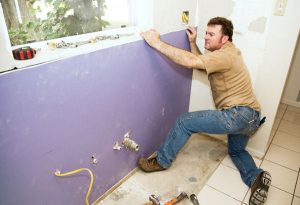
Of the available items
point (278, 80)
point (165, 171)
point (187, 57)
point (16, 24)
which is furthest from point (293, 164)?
point (16, 24)

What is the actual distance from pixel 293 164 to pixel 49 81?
1.87m

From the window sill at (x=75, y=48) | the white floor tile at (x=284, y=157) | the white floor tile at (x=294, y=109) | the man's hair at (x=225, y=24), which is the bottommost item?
the white floor tile at (x=284, y=157)

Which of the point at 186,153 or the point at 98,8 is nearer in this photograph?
the point at 98,8

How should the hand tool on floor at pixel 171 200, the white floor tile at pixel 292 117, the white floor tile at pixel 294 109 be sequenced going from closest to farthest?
the hand tool on floor at pixel 171 200, the white floor tile at pixel 292 117, the white floor tile at pixel 294 109

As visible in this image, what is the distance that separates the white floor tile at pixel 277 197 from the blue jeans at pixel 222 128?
0.14 metres

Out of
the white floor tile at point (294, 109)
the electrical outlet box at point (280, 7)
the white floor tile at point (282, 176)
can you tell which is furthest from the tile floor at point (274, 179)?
the electrical outlet box at point (280, 7)

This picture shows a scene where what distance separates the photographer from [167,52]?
1.46 metres

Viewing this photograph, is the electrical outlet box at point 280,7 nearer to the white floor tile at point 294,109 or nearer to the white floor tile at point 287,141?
the white floor tile at point 287,141

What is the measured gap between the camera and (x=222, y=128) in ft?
5.10

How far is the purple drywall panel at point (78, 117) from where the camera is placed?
3.20ft

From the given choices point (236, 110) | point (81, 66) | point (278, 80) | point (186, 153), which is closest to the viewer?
point (81, 66)

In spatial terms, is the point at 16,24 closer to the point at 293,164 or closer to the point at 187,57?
the point at 187,57

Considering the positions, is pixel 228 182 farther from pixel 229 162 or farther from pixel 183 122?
pixel 183 122

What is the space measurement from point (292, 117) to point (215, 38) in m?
1.59
